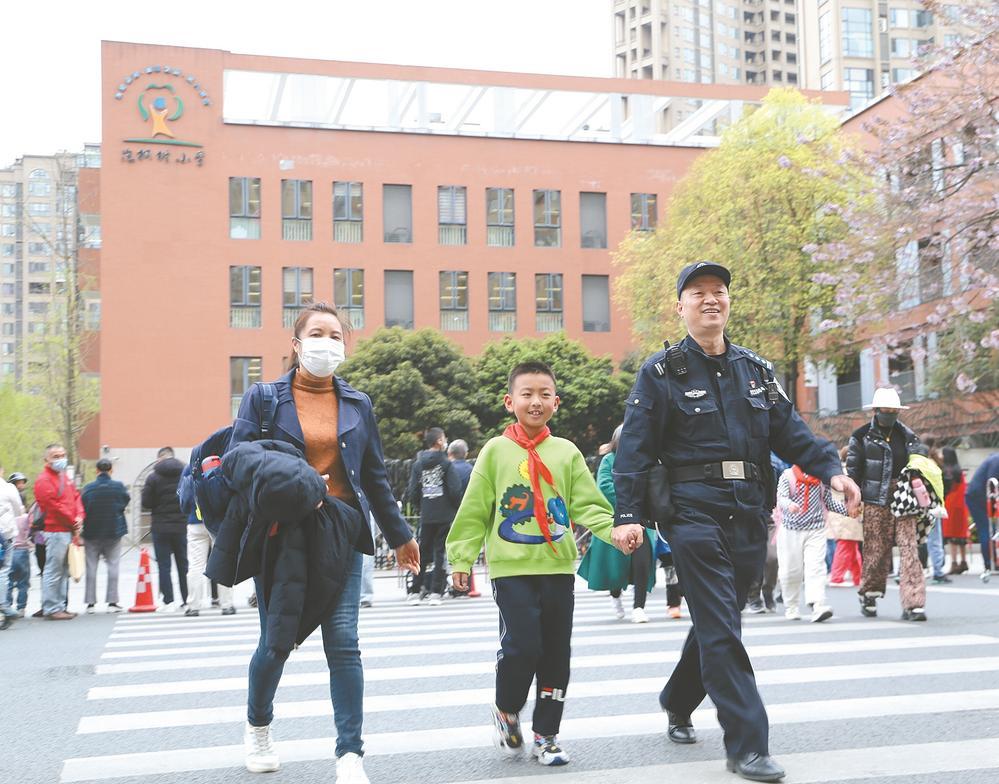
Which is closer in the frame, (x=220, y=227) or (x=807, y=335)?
(x=807, y=335)

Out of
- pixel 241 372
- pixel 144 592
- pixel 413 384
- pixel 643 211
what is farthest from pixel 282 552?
pixel 643 211

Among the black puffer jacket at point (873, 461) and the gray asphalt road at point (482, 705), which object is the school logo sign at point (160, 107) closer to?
the gray asphalt road at point (482, 705)

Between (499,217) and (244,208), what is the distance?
10119 mm

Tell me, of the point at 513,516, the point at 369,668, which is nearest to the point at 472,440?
the point at 369,668

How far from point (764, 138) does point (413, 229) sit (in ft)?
50.3

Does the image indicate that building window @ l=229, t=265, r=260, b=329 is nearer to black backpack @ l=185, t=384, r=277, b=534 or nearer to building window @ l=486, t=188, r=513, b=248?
building window @ l=486, t=188, r=513, b=248

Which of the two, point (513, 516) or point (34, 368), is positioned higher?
point (34, 368)

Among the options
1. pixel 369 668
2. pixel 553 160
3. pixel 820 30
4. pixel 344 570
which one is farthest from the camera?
pixel 820 30

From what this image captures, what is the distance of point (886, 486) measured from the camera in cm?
1082

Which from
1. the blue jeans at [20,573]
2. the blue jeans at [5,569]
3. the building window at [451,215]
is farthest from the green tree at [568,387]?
the blue jeans at [5,569]

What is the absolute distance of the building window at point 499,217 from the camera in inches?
1852

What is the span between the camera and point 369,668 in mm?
8914

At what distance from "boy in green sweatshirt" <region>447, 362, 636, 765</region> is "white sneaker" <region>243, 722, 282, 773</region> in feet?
3.48

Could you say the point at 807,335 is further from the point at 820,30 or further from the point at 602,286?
the point at 820,30
